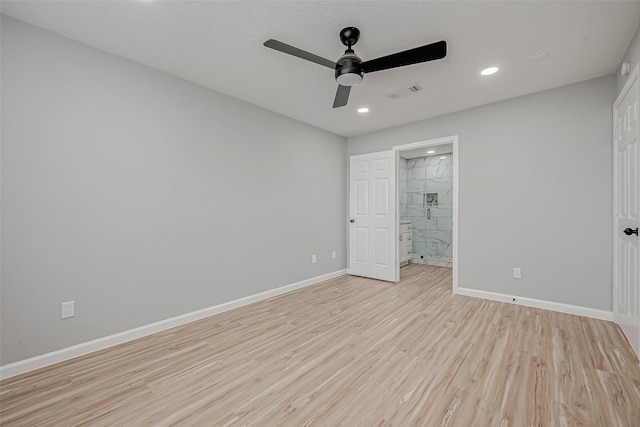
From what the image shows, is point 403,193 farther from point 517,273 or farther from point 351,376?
point 351,376

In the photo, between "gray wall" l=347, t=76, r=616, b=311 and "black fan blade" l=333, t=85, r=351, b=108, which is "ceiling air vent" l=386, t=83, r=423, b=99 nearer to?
"black fan blade" l=333, t=85, r=351, b=108

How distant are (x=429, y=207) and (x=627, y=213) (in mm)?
3923

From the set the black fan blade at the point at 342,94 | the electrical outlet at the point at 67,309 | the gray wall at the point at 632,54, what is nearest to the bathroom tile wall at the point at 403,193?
the gray wall at the point at 632,54

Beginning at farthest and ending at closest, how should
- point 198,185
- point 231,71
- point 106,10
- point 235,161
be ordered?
point 235,161 < point 198,185 < point 231,71 < point 106,10

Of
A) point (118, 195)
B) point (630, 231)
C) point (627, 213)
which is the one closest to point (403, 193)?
point (627, 213)

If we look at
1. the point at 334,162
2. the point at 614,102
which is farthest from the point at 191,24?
the point at 614,102

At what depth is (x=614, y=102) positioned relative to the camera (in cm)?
284

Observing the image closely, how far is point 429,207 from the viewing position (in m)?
6.40

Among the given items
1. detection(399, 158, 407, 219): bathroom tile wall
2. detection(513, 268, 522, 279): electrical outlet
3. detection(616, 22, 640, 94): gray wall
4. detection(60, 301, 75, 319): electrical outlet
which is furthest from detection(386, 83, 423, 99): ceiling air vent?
detection(60, 301, 75, 319): electrical outlet

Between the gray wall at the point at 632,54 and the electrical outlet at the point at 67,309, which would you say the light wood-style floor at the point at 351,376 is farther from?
the gray wall at the point at 632,54

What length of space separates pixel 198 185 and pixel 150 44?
1.33 meters

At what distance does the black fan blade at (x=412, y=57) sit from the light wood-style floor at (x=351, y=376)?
231 cm

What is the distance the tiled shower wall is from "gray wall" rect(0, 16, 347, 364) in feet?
12.8

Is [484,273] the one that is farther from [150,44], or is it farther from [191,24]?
[150,44]
